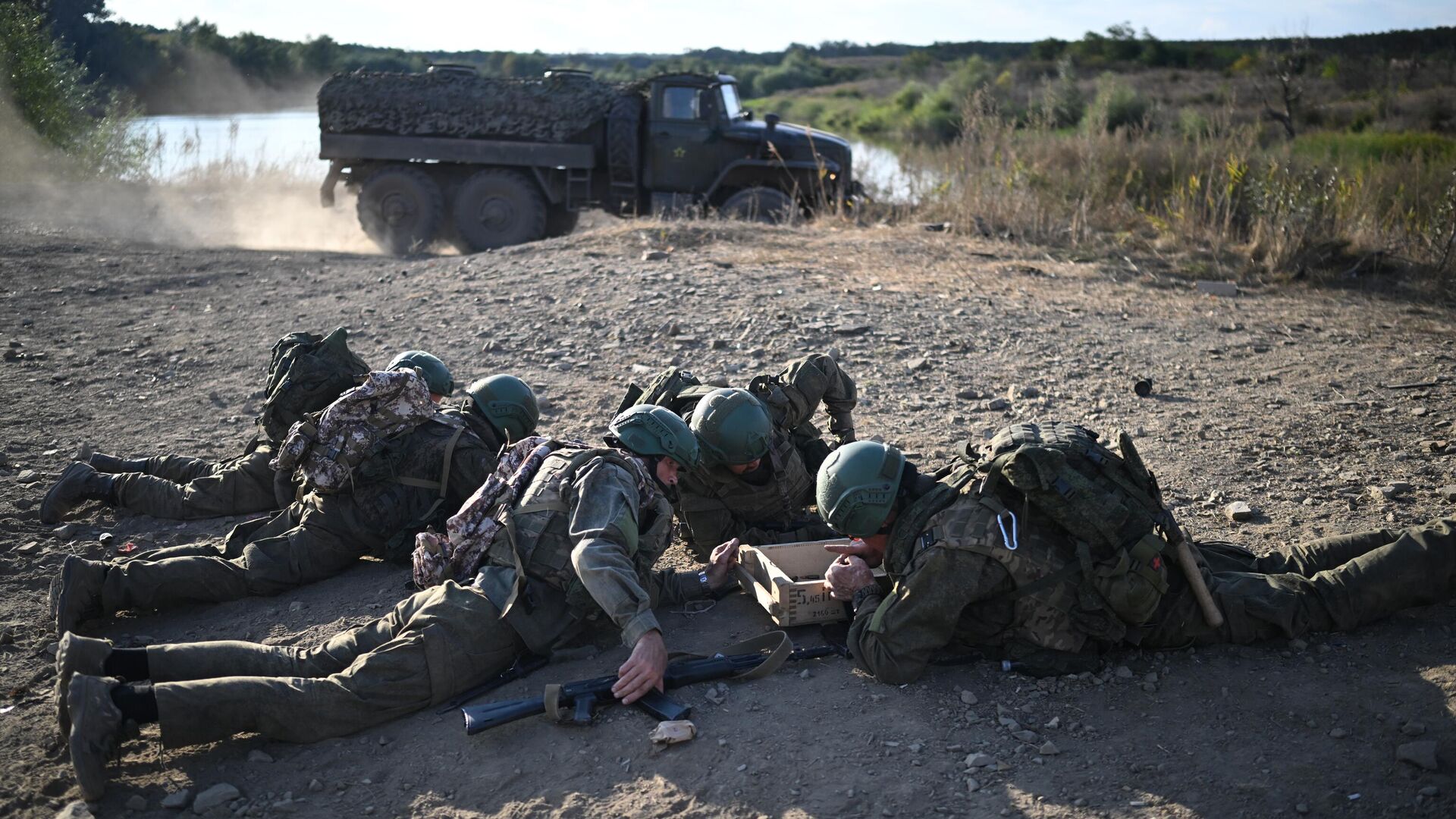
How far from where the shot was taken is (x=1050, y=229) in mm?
10625

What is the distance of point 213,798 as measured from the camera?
2.90 metres

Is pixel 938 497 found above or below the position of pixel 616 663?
above

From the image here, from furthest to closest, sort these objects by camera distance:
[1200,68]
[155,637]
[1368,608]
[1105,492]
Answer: [1200,68] < [155,637] < [1368,608] < [1105,492]

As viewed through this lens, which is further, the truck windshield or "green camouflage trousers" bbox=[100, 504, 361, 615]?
the truck windshield

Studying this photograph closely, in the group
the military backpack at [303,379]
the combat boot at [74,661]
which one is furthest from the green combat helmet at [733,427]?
the combat boot at [74,661]

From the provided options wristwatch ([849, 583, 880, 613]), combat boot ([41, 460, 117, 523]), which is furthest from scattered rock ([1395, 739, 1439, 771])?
combat boot ([41, 460, 117, 523])

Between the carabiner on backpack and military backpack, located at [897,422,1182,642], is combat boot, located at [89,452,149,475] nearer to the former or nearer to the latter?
military backpack, located at [897,422,1182,642]

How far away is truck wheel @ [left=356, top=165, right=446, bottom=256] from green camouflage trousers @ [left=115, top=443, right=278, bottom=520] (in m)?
8.91

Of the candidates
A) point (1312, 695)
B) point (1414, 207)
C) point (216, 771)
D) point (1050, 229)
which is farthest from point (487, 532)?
point (1414, 207)

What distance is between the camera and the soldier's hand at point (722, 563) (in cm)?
395

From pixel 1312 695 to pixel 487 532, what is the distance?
254 centimetres

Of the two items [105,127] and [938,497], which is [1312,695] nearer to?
[938,497]

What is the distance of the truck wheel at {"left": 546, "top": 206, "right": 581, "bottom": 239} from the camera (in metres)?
14.0

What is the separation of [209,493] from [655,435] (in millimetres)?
2512
